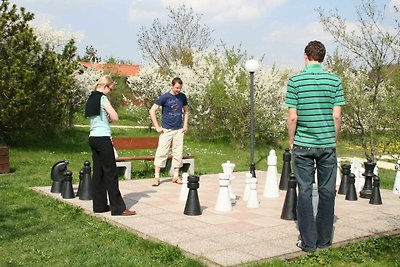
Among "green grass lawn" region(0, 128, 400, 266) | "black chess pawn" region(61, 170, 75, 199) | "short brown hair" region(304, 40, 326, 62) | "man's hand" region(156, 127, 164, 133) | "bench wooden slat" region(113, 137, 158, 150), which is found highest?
"short brown hair" region(304, 40, 326, 62)

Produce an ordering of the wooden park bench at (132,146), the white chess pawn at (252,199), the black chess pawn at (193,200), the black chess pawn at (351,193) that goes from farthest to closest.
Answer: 1. the wooden park bench at (132,146)
2. the black chess pawn at (351,193)
3. the white chess pawn at (252,199)
4. the black chess pawn at (193,200)

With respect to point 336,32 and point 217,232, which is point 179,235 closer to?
point 217,232

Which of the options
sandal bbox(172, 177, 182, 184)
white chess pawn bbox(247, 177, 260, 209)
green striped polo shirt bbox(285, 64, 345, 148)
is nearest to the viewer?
green striped polo shirt bbox(285, 64, 345, 148)

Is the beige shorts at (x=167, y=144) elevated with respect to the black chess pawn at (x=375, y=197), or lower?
elevated

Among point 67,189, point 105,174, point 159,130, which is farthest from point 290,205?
point 67,189

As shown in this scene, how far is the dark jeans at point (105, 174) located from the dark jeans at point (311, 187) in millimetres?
2487

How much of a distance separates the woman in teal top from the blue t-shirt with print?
236 cm

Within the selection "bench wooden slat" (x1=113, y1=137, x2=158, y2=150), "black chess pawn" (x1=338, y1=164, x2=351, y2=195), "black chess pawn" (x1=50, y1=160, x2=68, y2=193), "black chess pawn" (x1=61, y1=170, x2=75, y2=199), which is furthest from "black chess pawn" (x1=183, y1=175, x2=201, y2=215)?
"bench wooden slat" (x1=113, y1=137, x2=158, y2=150)

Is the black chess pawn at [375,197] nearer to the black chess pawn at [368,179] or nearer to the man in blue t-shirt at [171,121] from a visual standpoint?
the black chess pawn at [368,179]

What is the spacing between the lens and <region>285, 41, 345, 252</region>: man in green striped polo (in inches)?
198

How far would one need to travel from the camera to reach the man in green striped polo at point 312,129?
16.5 ft

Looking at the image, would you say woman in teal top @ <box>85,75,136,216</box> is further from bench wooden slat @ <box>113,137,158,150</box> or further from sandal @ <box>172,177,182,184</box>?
bench wooden slat @ <box>113,137,158,150</box>

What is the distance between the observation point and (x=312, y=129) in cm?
504

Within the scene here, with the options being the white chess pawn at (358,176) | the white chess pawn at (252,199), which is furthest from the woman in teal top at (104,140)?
the white chess pawn at (358,176)
